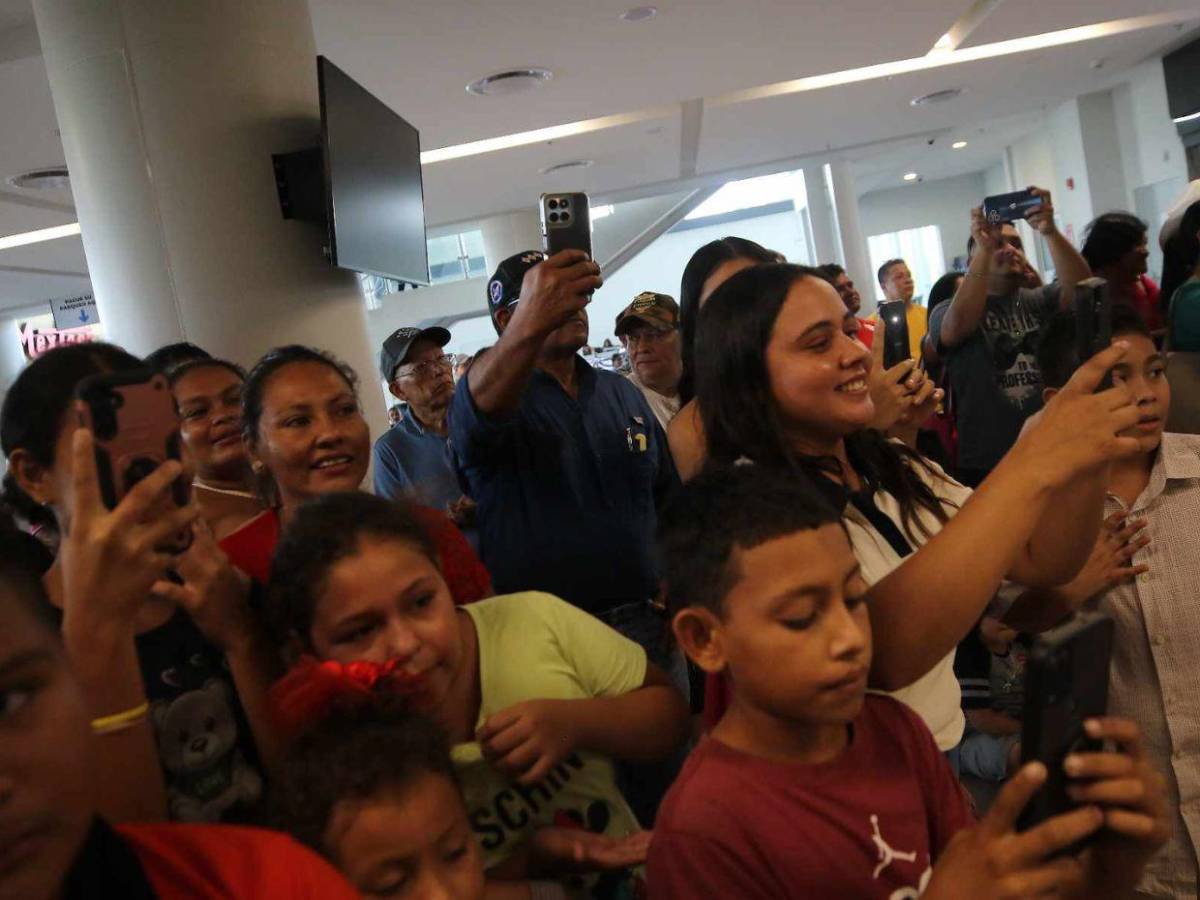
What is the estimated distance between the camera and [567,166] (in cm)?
942

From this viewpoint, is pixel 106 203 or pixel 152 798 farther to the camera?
pixel 106 203

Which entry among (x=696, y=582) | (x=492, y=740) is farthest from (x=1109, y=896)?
(x=492, y=740)

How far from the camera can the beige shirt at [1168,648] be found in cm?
162

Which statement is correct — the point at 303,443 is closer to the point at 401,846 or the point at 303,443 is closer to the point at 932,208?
the point at 401,846

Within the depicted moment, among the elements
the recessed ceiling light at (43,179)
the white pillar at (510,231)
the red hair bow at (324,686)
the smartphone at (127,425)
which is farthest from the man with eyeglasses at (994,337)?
the white pillar at (510,231)

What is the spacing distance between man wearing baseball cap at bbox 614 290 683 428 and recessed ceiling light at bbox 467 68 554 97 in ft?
8.77

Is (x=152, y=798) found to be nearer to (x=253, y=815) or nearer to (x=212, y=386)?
(x=253, y=815)

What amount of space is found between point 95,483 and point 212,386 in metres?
1.09

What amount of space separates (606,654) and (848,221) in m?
11.3

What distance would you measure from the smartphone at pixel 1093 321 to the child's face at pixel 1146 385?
43 cm

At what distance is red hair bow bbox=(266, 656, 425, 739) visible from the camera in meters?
1.07

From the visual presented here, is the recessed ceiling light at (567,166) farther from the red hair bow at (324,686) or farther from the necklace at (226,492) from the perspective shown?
the red hair bow at (324,686)

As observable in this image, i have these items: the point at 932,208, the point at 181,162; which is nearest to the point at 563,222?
the point at 181,162

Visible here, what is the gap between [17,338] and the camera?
44.4 ft
